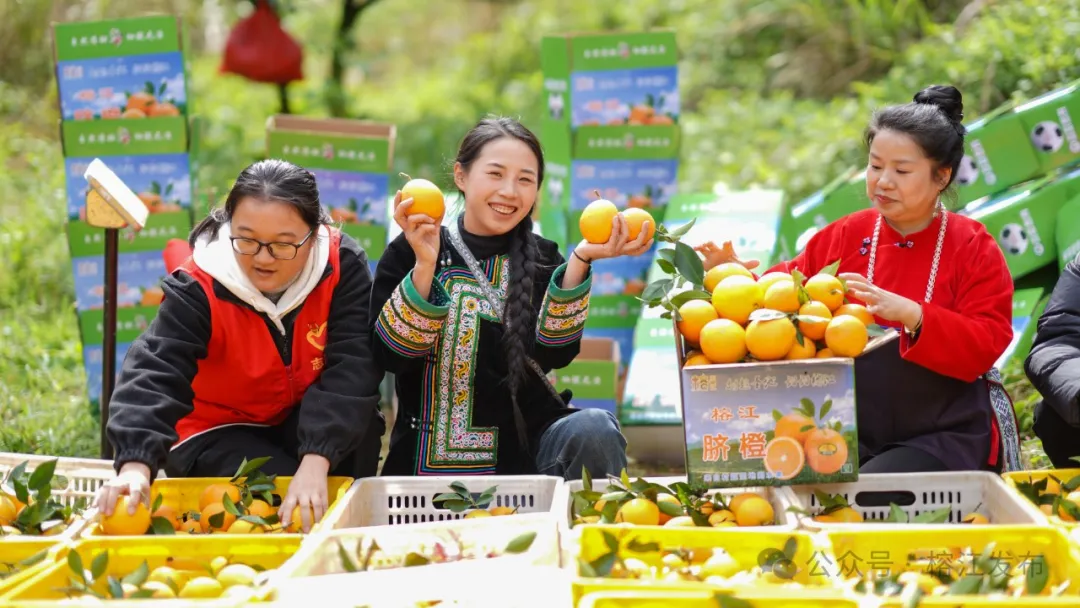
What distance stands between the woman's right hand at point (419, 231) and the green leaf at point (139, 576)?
0.90 metres

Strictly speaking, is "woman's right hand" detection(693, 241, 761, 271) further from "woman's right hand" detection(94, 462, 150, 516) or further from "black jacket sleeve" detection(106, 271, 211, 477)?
"woman's right hand" detection(94, 462, 150, 516)

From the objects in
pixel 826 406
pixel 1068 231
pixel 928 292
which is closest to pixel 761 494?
pixel 826 406

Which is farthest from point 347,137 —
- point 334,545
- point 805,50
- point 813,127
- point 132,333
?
point 805,50

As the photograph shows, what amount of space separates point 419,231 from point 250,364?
1.87 feet

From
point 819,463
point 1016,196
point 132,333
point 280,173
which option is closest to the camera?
point 819,463

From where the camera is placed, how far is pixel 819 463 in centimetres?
236

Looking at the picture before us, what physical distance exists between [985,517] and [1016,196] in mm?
2152

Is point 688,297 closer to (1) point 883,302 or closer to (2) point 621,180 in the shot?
(1) point 883,302

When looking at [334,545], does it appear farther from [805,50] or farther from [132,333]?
[805,50]

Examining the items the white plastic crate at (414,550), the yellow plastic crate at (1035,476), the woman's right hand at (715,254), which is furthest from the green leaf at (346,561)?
the yellow plastic crate at (1035,476)

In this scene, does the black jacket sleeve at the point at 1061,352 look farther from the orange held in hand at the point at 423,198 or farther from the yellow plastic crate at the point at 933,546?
the orange held in hand at the point at 423,198

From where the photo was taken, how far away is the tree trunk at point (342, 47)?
846cm

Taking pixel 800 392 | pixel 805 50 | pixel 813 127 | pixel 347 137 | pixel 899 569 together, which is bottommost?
pixel 899 569

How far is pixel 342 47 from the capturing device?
8.45 meters
